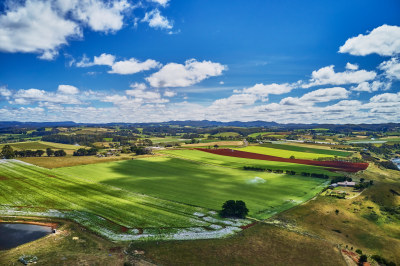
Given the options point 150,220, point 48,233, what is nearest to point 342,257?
point 150,220

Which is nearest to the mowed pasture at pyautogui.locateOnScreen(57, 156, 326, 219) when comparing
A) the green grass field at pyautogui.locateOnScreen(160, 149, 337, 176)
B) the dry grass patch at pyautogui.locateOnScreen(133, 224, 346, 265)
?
the green grass field at pyautogui.locateOnScreen(160, 149, 337, 176)

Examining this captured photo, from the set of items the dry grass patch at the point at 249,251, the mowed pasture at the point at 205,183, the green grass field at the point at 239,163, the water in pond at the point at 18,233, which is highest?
the green grass field at the point at 239,163

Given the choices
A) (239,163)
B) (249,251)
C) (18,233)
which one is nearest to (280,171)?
(239,163)

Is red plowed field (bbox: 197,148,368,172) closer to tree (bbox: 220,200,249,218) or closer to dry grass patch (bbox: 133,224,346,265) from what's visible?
tree (bbox: 220,200,249,218)

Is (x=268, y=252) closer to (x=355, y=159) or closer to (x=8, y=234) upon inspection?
(x=8, y=234)

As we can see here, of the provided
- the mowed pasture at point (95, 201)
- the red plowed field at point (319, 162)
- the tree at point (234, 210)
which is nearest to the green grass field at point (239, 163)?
the red plowed field at point (319, 162)

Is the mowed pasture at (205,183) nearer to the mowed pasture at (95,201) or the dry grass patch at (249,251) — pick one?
the mowed pasture at (95,201)
